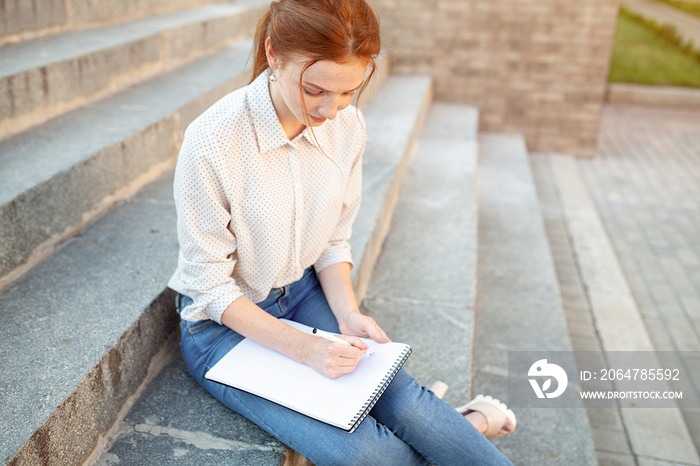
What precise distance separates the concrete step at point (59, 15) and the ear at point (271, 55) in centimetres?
174

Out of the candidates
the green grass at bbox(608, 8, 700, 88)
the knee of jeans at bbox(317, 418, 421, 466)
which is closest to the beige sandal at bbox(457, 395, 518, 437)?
the knee of jeans at bbox(317, 418, 421, 466)

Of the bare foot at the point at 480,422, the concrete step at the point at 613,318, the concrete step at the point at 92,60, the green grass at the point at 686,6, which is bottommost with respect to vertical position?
the concrete step at the point at 613,318

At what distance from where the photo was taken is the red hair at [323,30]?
1295mm

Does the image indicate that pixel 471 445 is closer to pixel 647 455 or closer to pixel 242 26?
pixel 647 455

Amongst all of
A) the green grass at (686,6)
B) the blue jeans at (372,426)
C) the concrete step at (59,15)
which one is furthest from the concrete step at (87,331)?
the green grass at (686,6)

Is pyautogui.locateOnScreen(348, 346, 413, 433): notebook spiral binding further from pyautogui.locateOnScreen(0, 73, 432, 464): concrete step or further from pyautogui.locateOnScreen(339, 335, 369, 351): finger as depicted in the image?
pyautogui.locateOnScreen(0, 73, 432, 464): concrete step

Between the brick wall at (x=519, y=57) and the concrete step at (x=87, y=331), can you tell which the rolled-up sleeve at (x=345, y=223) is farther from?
the brick wall at (x=519, y=57)

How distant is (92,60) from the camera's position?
2.52 meters

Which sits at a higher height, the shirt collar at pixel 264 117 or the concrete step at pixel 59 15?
the concrete step at pixel 59 15

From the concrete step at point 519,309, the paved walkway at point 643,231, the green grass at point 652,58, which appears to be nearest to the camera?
the concrete step at point 519,309

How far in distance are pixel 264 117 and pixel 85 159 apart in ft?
2.71

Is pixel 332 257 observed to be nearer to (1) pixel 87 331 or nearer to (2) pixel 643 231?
(1) pixel 87 331

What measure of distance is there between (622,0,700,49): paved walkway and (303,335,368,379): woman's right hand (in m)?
12.1

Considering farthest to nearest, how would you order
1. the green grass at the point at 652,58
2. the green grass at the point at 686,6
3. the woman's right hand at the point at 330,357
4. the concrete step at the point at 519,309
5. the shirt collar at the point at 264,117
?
the green grass at the point at 686,6 → the green grass at the point at 652,58 → the concrete step at the point at 519,309 → the shirt collar at the point at 264,117 → the woman's right hand at the point at 330,357
